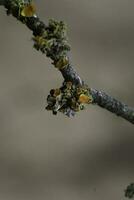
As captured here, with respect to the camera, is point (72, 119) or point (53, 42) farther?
point (72, 119)

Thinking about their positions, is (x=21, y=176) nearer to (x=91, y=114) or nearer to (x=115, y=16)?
(x=91, y=114)

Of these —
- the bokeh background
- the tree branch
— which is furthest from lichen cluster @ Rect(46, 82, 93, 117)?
the bokeh background

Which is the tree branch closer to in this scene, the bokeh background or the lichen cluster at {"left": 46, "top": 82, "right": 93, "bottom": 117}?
the lichen cluster at {"left": 46, "top": 82, "right": 93, "bottom": 117}

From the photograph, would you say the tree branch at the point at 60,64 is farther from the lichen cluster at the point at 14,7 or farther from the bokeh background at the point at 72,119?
the bokeh background at the point at 72,119

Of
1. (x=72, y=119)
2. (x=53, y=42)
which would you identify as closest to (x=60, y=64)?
(x=53, y=42)

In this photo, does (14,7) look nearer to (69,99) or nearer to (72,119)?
(69,99)

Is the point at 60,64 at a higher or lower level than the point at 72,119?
lower
